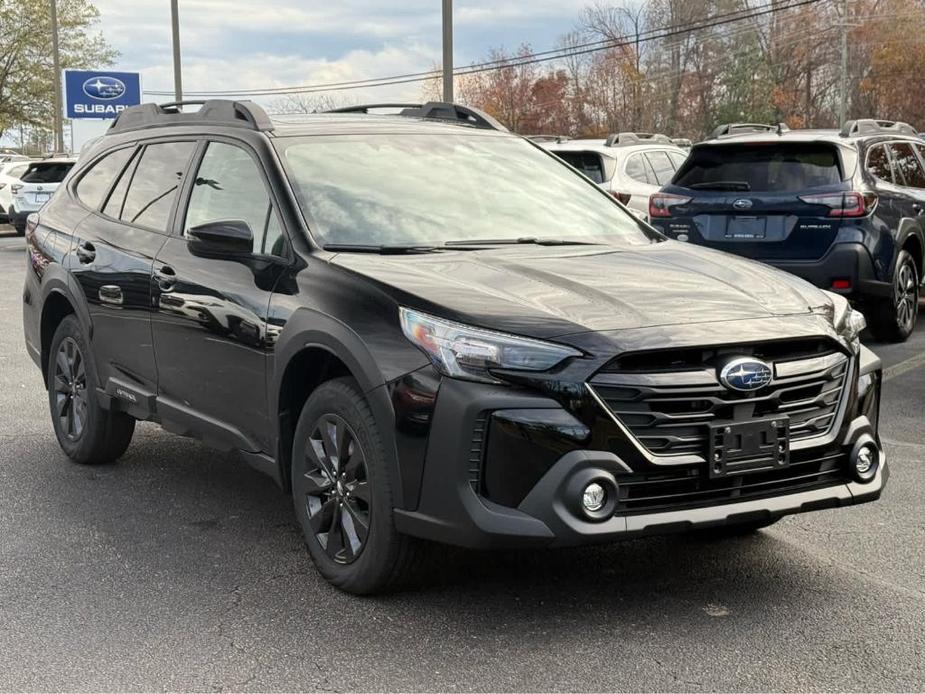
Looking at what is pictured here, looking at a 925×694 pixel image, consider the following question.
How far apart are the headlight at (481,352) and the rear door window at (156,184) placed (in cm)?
218

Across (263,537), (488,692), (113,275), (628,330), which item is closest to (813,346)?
(628,330)

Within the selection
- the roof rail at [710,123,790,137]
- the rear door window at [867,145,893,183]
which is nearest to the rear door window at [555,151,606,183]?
the roof rail at [710,123,790,137]

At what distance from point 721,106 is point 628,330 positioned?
214 feet

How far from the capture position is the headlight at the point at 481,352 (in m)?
3.87

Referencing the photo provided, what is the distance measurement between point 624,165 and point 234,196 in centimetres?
971

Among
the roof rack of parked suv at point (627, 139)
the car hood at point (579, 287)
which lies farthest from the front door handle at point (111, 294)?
the roof rack of parked suv at point (627, 139)

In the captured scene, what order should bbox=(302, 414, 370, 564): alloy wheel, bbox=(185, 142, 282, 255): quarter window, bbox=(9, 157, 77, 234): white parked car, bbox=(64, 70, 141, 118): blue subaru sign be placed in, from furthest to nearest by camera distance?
bbox=(64, 70, 141, 118): blue subaru sign → bbox=(9, 157, 77, 234): white parked car → bbox=(185, 142, 282, 255): quarter window → bbox=(302, 414, 370, 564): alloy wheel

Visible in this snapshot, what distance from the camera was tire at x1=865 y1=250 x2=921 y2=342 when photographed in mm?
10297

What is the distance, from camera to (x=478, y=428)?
385 cm

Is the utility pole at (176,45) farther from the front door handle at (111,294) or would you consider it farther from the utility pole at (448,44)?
the front door handle at (111,294)

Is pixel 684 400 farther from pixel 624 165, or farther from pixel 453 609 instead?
pixel 624 165

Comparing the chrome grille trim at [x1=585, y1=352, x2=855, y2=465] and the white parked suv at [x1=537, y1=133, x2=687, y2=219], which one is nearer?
the chrome grille trim at [x1=585, y1=352, x2=855, y2=465]

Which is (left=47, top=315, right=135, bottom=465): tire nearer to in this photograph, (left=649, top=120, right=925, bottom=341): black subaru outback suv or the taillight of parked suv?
(left=649, top=120, right=925, bottom=341): black subaru outback suv

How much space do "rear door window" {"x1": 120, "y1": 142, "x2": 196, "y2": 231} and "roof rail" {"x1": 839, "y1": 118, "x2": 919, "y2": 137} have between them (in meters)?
6.35
